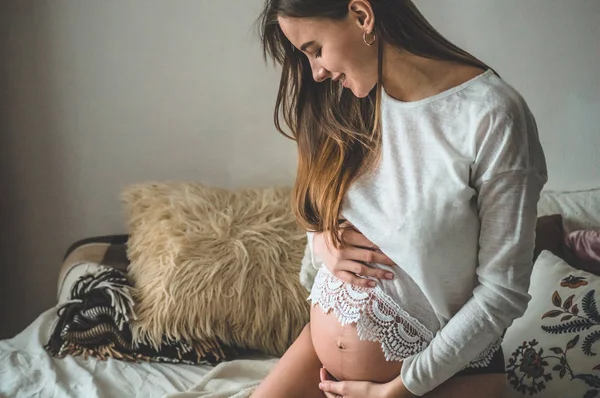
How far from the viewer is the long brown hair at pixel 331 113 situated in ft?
3.29

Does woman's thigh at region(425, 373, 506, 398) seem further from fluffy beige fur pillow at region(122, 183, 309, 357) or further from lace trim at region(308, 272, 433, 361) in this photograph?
fluffy beige fur pillow at region(122, 183, 309, 357)

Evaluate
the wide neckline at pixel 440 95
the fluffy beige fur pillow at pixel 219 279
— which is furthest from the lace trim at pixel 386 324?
the fluffy beige fur pillow at pixel 219 279

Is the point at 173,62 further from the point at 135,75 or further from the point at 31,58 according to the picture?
the point at 31,58

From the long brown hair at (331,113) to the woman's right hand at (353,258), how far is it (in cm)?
2

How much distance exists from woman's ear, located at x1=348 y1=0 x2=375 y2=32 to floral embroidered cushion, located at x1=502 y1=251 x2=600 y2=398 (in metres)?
0.77

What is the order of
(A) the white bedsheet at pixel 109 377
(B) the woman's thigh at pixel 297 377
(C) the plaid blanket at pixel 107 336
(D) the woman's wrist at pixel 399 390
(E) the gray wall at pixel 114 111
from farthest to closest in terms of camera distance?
(E) the gray wall at pixel 114 111
(C) the plaid blanket at pixel 107 336
(A) the white bedsheet at pixel 109 377
(B) the woman's thigh at pixel 297 377
(D) the woman's wrist at pixel 399 390

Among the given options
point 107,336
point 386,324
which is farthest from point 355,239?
point 107,336

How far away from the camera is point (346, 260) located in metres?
1.13

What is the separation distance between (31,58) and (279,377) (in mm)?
1383

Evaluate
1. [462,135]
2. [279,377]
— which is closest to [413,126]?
[462,135]

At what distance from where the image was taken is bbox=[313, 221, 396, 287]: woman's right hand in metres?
1.10

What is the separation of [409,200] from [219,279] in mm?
778

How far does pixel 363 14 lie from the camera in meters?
0.97

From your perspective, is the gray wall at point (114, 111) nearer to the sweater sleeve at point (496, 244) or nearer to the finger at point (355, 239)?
the finger at point (355, 239)
